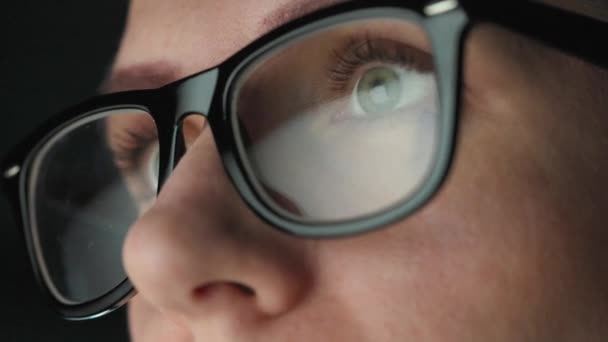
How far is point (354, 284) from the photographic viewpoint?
0.48 meters

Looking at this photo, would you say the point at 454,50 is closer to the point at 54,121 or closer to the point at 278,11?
the point at 278,11

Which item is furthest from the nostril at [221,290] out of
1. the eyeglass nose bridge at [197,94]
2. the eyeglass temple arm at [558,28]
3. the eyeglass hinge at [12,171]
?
the eyeglass hinge at [12,171]

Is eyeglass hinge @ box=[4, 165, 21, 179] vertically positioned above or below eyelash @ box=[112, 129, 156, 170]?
above

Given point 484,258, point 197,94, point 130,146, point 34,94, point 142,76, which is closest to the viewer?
point 484,258

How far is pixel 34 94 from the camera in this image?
3.00ft

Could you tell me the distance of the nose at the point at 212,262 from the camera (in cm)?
48

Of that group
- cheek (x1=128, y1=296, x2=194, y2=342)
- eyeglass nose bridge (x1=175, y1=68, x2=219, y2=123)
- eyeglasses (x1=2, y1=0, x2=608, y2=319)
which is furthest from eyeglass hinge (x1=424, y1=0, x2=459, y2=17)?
cheek (x1=128, y1=296, x2=194, y2=342)

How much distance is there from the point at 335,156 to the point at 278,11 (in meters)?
0.12

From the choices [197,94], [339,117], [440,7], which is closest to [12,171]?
[197,94]

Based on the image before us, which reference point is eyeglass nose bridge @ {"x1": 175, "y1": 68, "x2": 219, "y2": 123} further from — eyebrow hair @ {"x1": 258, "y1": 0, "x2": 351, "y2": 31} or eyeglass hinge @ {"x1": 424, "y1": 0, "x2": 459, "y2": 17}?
eyeglass hinge @ {"x1": 424, "y1": 0, "x2": 459, "y2": 17}

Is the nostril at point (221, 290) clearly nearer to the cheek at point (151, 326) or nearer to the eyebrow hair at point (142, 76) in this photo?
the cheek at point (151, 326)

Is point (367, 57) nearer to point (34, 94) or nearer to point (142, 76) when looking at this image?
point (142, 76)

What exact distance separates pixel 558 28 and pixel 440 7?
0.27 feet

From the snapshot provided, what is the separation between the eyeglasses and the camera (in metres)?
0.47
